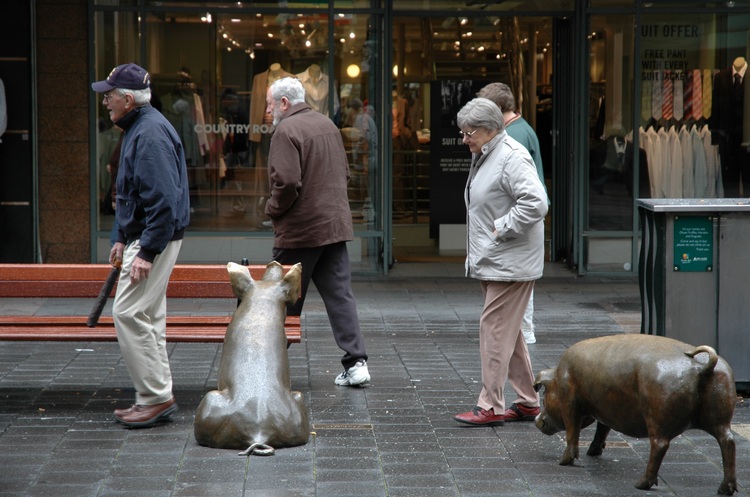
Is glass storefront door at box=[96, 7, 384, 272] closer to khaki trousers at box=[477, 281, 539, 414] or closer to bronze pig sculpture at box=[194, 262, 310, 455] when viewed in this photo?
khaki trousers at box=[477, 281, 539, 414]

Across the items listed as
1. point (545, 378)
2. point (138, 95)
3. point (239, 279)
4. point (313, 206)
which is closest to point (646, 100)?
point (313, 206)

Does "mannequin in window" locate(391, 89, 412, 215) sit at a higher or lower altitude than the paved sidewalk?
higher

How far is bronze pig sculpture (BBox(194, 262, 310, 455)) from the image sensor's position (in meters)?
5.80

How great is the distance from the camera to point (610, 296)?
38.3ft

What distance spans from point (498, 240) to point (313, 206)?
4.66 ft

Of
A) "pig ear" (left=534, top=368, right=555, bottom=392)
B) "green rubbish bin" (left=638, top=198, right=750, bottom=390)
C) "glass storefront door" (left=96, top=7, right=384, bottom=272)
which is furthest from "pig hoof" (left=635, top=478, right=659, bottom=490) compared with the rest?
"glass storefront door" (left=96, top=7, right=384, bottom=272)

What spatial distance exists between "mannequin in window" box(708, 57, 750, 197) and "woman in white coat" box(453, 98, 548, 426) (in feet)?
24.1

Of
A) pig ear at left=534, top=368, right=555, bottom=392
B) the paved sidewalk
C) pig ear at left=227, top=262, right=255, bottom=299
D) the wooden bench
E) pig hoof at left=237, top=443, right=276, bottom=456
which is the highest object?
pig ear at left=227, top=262, right=255, bottom=299

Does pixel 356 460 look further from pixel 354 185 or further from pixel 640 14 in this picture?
pixel 640 14

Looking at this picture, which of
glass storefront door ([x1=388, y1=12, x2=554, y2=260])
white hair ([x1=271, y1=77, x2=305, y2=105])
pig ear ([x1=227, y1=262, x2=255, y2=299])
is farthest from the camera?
glass storefront door ([x1=388, y1=12, x2=554, y2=260])

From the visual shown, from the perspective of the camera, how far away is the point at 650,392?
200 inches

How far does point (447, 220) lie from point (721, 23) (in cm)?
394

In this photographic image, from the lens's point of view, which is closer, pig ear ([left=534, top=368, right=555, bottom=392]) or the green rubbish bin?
pig ear ([left=534, top=368, right=555, bottom=392])

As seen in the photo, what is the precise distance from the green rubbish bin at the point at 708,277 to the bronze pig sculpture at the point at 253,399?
248 centimetres
